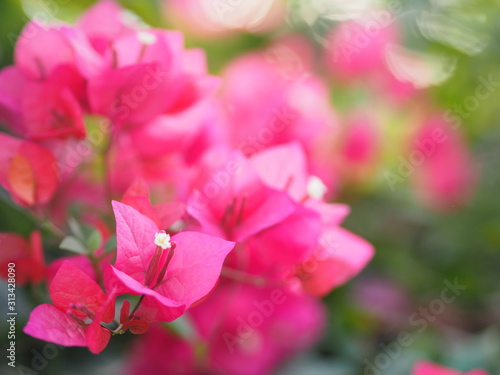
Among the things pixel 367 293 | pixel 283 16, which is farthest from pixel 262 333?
pixel 283 16

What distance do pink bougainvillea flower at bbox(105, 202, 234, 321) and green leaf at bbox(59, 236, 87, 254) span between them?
0.08 metres

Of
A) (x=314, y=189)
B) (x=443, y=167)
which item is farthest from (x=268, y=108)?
(x=443, y=167)

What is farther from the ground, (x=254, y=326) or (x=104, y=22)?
(x=104, y=22)

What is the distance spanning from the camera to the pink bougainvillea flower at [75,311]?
41 cm

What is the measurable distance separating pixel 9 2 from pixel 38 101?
1.04ft

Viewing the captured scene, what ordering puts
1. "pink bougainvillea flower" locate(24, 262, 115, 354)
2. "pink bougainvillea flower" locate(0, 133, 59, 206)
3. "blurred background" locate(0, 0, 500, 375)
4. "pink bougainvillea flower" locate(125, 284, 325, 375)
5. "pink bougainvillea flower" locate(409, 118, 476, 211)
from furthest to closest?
"pink bougainvillea flower" locate(409, 118, 476, 211) < "blurred background" locate(0, 0, 500, 375) < "pink bougainvillea flower" locate(125, 284, 325, 375) < "pink bougainvillea flower" locate(0, 133, 59, 206) < "pink bougainvillea flower" locate(24, 262, 115, 354)

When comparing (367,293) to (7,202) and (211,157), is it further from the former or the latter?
(7,202)

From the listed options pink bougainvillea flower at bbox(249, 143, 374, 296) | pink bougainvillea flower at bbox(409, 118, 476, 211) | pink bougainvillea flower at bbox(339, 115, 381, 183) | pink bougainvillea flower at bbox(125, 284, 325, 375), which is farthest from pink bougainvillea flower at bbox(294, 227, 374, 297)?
pink bougainvillea flower at bbox(409, 118, 476, 211)

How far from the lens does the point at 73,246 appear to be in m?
0.49

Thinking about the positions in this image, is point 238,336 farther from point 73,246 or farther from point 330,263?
point 73,246

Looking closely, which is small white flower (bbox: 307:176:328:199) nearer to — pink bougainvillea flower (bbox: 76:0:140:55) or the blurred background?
pink bougainvillea flower (bbox: 76:0:140:55)

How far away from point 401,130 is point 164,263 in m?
0.84

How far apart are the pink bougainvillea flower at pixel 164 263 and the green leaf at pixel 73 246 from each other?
85 millimetres

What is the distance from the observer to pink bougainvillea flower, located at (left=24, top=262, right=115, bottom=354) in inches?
16.3
